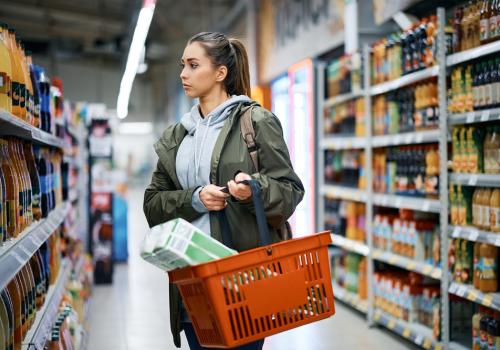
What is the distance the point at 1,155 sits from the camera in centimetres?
282

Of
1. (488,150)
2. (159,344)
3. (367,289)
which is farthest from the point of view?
(367,289)

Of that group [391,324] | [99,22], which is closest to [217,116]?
[391,324]

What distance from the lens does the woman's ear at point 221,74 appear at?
255 cm

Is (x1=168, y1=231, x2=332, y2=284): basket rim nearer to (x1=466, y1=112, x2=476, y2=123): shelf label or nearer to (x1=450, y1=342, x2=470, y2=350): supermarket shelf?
(x1=466, y1=112, x2=476, y2=123): shelf label

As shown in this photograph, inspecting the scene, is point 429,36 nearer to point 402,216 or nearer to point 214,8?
point 402,216

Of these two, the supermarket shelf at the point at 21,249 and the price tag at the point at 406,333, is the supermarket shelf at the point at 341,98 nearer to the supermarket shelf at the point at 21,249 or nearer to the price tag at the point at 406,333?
the price tag at the point at 406,333

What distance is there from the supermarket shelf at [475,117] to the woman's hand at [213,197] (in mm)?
2164

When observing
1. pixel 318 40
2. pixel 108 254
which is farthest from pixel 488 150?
pixel 108 254

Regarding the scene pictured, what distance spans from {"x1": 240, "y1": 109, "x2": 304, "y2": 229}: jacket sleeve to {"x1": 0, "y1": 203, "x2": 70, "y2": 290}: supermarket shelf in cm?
74

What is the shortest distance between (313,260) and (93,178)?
7.04 metres

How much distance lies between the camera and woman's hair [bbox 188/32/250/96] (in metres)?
2.51

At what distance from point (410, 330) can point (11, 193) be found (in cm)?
322

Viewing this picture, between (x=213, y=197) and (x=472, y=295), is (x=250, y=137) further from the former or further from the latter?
(x=472, y=295)

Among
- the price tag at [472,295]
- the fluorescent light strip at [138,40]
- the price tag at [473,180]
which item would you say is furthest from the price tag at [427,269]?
the fluorescent light strip at [138,40]
